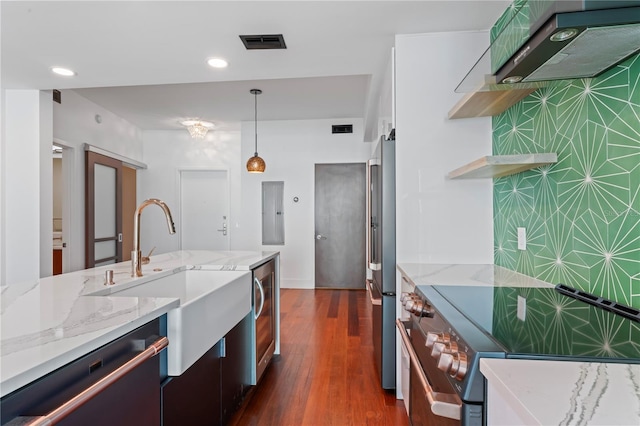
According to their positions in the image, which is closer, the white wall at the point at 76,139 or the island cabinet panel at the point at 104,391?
the island cabinet panel at the point at 104,391

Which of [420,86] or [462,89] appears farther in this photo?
[420,86]

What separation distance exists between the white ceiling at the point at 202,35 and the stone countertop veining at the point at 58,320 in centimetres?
153

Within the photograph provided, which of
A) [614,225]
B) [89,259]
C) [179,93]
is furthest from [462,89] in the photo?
[89,259]

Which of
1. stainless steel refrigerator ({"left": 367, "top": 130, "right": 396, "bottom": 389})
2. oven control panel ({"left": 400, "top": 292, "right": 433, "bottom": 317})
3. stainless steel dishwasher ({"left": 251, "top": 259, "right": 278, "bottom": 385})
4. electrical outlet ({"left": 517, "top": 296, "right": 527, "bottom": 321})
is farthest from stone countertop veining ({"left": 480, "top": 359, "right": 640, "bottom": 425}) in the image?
stainless steel dishwasher ({"left": 251, "top": 259, "right": 278, "bottom": 385})

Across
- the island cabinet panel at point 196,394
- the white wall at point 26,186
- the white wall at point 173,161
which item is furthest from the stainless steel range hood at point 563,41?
the white wall at point 173,161

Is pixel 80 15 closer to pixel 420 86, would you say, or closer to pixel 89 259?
pixel 420 86

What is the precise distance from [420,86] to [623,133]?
1.26 meters

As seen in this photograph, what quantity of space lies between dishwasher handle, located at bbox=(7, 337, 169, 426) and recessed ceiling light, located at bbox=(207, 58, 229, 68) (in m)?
2.17

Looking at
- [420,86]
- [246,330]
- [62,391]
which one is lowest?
[246,330]

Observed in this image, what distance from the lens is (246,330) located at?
2.06m

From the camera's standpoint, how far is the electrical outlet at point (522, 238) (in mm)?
1755

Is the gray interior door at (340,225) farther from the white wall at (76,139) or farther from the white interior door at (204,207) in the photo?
the white wall at (76,139)

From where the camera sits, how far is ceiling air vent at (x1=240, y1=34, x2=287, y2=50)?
7.22ft

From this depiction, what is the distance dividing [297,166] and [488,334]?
4.81 metres
